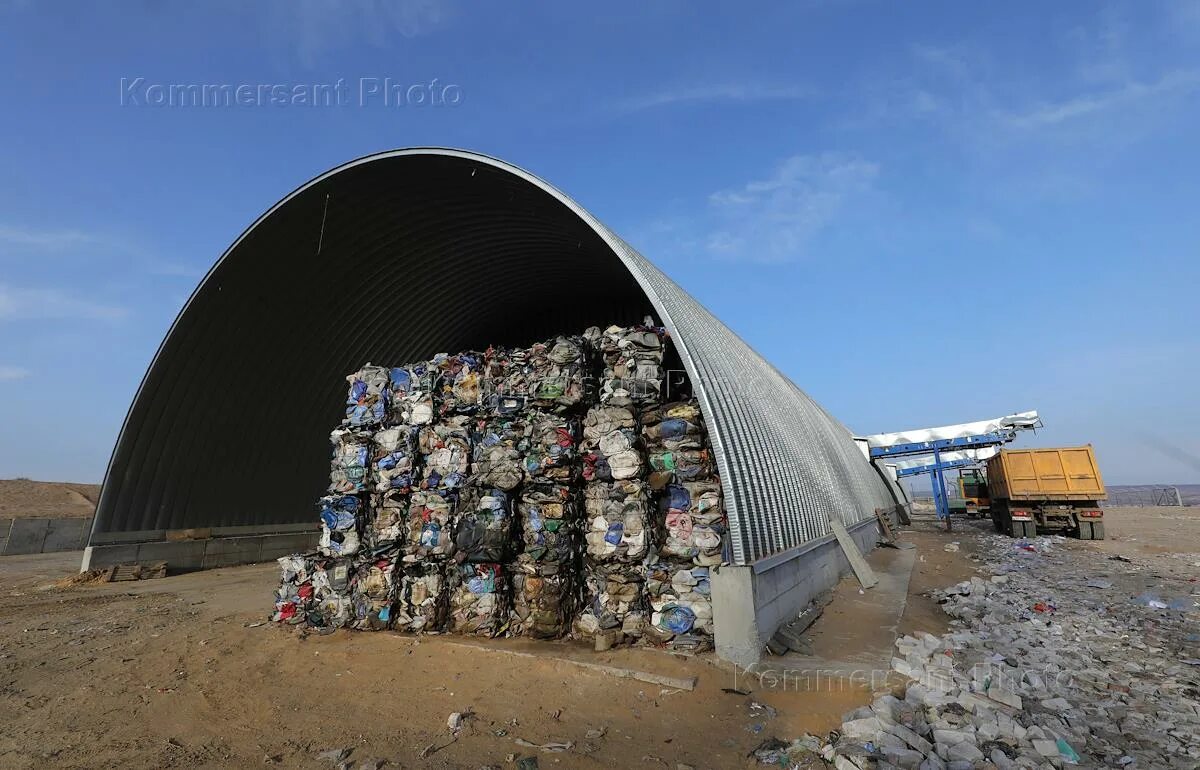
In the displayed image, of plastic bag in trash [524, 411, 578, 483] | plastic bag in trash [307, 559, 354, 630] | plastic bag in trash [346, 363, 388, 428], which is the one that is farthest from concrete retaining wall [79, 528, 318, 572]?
plastic bag in trash [524, 411, 578, 483]

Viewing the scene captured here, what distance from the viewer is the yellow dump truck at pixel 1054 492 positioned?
16828 millimetres

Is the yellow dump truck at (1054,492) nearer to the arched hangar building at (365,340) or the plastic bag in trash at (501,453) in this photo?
the arched hangar building at (365,340)

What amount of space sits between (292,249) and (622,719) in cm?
1069

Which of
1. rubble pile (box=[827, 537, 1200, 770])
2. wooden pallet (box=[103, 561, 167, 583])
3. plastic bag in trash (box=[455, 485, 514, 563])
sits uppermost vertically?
plastic bag in trash (box=[455, 485, 514, 563])

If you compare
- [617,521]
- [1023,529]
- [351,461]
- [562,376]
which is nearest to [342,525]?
[351,461]

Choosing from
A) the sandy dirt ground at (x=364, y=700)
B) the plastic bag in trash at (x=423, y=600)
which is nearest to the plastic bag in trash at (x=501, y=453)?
the plastic bag in trash at (x=423, y=600)

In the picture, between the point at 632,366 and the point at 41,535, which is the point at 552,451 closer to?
the point at 632,366

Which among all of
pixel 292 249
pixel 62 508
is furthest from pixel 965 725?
pixel 62 508

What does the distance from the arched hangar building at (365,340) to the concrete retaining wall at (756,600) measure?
97 mm

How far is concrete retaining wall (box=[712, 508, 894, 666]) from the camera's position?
5.31 metres

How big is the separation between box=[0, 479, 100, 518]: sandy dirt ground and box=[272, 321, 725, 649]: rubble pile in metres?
29.5

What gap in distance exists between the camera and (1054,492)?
1719cm

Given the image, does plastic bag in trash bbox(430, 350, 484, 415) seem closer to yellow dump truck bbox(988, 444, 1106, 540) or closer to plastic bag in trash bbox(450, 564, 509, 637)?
plastic bag in trash bbox(450, 564, 509, 637)

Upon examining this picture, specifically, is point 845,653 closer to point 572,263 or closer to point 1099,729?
point 1099,729
